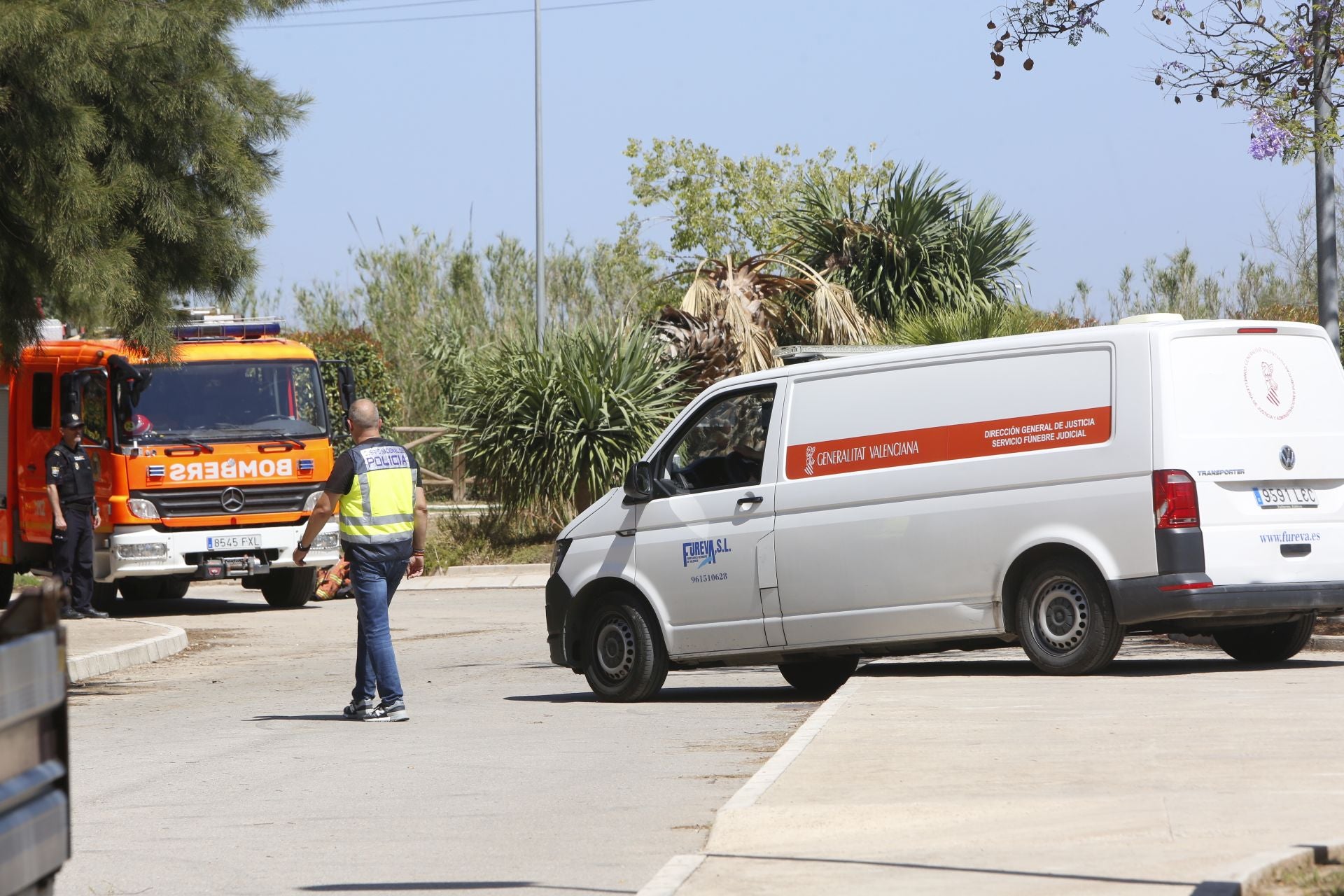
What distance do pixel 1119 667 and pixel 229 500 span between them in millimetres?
11446

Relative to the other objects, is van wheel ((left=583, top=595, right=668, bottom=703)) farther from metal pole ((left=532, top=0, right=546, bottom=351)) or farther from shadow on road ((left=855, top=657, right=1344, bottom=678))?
metal pole ((left=532, top=0, right=546, bottom=351))

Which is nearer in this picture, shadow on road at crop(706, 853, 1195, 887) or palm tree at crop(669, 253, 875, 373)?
shadow on road at crop(706, 853, 1195, 887)

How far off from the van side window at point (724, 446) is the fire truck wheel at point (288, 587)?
10.6 metres

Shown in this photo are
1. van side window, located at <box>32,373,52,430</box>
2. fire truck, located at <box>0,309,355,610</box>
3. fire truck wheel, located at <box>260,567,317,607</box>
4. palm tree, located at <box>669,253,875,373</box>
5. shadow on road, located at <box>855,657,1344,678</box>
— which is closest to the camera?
shadow on road, located at <box>855,657,1344,678</box>

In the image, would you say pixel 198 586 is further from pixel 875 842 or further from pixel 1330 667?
pixel 875 842

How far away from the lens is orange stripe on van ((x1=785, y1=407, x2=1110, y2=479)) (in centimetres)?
1027

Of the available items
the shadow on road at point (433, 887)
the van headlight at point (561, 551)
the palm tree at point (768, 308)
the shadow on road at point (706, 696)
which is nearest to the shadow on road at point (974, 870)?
the shadow on road at point (433, 887)

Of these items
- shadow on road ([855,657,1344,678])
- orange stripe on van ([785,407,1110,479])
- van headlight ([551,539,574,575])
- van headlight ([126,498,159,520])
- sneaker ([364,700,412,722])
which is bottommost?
sneaker ([364,700,412,722])

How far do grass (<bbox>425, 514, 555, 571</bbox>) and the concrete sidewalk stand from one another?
48.7 ft

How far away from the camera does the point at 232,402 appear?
20172 mm

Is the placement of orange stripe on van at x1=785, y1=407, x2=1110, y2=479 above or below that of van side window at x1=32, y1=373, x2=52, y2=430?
below

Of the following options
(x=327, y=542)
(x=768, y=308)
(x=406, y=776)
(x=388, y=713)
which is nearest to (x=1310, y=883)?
(x=406, y=776)

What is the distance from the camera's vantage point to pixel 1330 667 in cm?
1102

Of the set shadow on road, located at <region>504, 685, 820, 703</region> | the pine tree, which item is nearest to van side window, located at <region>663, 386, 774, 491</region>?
shadow on road, located at <region>504, 685, 820, 703</region>
